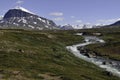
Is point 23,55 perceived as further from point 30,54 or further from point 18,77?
point 18,77

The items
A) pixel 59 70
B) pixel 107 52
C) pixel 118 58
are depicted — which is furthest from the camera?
pixel 107 52

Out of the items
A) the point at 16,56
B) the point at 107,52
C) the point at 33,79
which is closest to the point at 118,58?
the point at 107,52

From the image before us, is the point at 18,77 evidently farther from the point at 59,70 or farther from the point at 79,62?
the point at 79,62

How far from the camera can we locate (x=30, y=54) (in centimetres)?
10306

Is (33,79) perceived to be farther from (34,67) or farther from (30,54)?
(30,54)

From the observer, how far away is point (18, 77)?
65750 millimetres

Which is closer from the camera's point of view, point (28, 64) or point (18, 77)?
point (18, 77)

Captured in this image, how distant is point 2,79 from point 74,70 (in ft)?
83.0

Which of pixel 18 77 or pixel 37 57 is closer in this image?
pixel 18 77

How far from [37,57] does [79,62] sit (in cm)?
1470

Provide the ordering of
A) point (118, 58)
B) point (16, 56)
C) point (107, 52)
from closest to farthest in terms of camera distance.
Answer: point (16, 56) → point (118, 58) → point (107, 52)

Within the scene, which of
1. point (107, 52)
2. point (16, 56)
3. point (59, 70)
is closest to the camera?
point (59, 70)

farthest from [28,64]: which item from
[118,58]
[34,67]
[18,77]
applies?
[118,58]

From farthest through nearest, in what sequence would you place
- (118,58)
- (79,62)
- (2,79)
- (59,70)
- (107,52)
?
(107,52), (118,58), (79,62), (59,70), (2,79)
